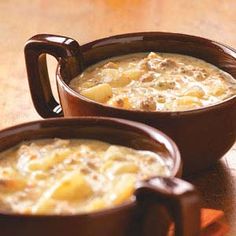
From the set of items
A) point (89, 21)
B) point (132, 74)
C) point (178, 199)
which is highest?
point (178, 199)

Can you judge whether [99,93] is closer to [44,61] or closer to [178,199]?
[44,61]

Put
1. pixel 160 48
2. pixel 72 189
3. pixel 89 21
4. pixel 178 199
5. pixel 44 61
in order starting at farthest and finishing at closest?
pixel 89 21
pixel 160 48
pixel 44 61
pixel 72 189
pixel 178 199

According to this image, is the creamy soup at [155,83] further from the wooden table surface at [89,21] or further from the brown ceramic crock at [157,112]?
the wooden table surface at [89,21]

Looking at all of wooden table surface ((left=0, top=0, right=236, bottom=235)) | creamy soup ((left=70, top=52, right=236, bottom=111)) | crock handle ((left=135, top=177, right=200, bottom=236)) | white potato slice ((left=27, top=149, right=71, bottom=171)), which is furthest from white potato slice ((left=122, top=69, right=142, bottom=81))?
crock handle ((left=135, top=177, right=200, bottom=236))

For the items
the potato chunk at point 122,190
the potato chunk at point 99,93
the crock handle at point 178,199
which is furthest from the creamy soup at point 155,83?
the crock handle at point 178,199

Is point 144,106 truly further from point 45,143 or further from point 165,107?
point 45,143

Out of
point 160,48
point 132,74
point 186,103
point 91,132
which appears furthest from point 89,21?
point 91,132

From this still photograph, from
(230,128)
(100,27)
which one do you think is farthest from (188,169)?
(100,27)
